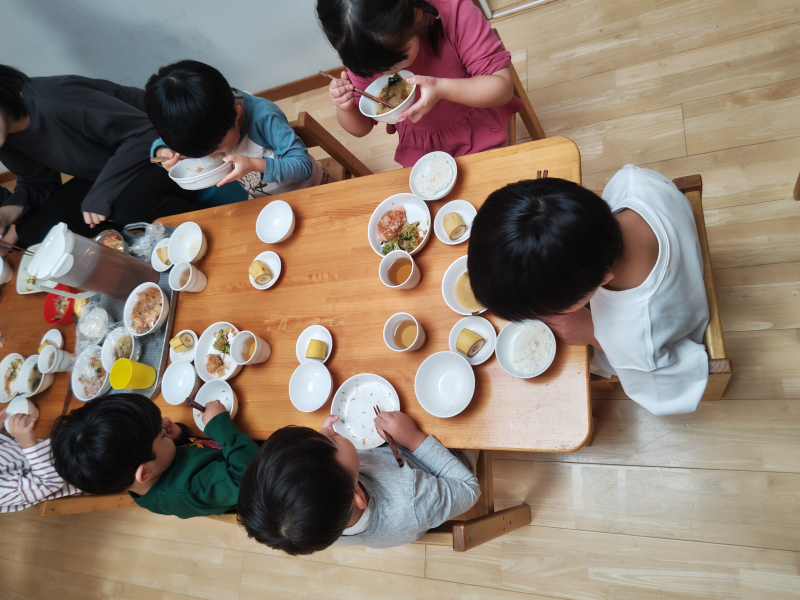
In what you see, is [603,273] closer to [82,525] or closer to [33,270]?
[33,270]

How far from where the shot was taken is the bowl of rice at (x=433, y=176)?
4.14 feet

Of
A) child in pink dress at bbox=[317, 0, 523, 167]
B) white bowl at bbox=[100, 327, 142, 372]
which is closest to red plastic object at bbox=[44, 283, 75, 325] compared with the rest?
white bowl at bbox=[100, 327, 142, 372]

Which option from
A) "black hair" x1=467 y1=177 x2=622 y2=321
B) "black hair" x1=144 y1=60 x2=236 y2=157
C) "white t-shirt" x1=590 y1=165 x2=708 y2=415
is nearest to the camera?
"black hair" x1=467 y1=177 x2=622 y2=321

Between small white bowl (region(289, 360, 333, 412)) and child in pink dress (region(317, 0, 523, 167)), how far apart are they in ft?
2.37

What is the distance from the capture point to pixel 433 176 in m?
1.30

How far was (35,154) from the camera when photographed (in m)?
2.04

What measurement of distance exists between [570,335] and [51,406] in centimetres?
183

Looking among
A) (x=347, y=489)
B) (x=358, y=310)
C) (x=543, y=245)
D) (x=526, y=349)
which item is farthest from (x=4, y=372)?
(x=543, y=245)

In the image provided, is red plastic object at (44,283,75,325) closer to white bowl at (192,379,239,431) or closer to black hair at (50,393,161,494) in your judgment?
black hair at (50,393,161,494)

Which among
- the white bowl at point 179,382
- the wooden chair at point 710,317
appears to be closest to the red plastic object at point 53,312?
the white bowl at point 179,382

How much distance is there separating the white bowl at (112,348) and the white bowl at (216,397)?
0.33 m

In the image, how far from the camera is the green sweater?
125 cm

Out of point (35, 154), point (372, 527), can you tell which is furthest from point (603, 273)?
point (35, 154)

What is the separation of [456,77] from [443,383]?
986mm
